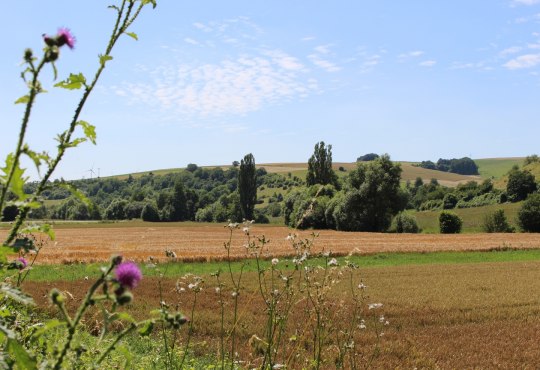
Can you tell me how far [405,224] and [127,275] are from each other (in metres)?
63.3

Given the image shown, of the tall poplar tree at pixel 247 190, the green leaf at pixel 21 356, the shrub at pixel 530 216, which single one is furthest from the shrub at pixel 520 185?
the green leaf at pixel 21 356

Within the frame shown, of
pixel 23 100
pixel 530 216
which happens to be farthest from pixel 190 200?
pixel 23 100

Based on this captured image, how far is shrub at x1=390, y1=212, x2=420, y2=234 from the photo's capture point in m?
62.1

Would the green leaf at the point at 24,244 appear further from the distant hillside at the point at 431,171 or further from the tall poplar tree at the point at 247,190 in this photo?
the distant hillside at the point at 431,171

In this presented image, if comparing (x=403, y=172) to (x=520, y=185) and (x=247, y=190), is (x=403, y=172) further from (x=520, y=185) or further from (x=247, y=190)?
(x=247, y=190)

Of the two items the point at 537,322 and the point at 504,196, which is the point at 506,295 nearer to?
A: the point at 537,322

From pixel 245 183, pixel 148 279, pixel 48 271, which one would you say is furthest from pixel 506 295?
pixel 245 183

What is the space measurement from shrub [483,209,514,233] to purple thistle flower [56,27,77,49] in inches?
2714

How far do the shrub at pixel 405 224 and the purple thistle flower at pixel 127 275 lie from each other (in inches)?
2482

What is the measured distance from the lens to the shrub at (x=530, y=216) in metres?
61.9

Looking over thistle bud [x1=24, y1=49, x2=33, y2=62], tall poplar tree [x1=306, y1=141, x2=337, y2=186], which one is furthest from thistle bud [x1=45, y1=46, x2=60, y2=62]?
tall poplar tree [x1=306, y1=141, x2=337, y2=186]

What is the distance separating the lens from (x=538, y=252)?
1481 inches

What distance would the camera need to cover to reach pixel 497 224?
64562 mm

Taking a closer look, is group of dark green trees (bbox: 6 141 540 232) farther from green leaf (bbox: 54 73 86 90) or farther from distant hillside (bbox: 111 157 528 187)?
distant hillside (bbox: 111 157 528 187)
